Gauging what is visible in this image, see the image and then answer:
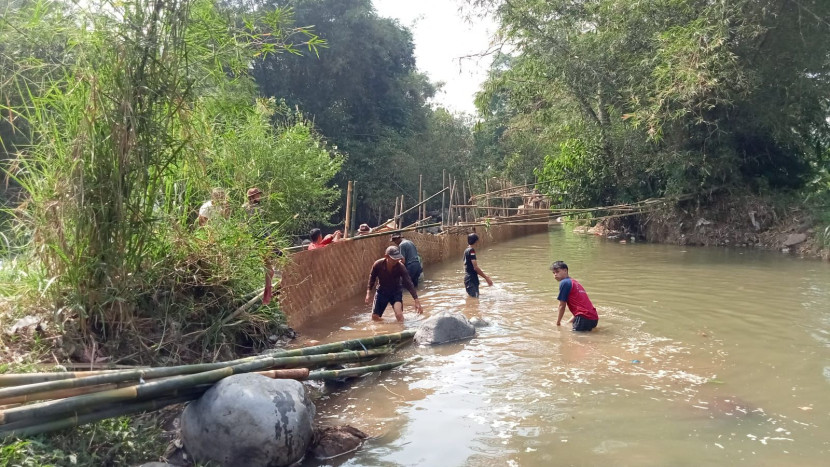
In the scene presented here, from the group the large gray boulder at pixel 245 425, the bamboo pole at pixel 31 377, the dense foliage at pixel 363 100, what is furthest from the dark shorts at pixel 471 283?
the dense foliage at pixel 363 100

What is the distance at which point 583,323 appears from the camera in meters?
8.30

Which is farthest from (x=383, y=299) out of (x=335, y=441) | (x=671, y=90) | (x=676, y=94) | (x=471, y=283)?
(x=676, y=94)

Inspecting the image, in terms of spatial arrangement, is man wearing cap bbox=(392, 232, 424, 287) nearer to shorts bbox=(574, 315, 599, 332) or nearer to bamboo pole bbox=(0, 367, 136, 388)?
shorts bbox=(574, 315, 599, 332)

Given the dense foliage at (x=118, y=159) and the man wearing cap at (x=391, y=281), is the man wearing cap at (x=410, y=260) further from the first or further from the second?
the dense foliage at (x=118, y=159)

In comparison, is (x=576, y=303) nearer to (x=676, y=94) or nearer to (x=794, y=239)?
(x=676, y=94)

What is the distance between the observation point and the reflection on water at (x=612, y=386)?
4.62m

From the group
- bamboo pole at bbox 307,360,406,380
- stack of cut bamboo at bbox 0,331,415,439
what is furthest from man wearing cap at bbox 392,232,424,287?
stack of cut bamboo at bbox 0,331,415,439

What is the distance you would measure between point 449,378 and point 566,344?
1.99 meters

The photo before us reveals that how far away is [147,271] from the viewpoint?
5.45 metres

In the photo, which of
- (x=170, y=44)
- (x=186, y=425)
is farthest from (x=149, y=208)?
(x=186, y=425)

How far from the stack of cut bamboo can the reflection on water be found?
944mm

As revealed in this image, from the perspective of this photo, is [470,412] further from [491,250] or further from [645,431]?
[491,250]

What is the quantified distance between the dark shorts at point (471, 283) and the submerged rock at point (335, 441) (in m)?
6.32

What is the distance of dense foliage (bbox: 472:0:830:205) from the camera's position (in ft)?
52.4
